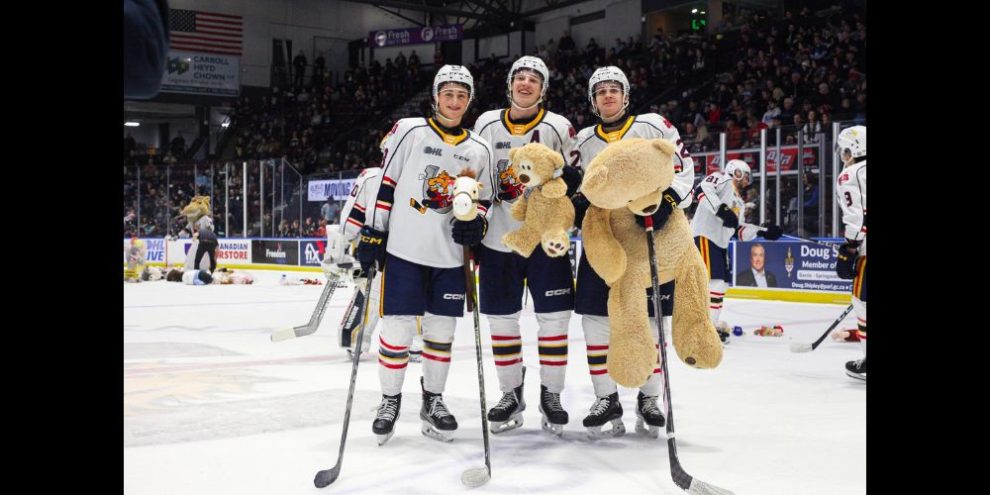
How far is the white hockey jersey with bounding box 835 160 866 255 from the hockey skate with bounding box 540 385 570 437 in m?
2.02

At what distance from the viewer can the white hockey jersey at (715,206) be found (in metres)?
5.59

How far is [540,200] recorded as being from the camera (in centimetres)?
293

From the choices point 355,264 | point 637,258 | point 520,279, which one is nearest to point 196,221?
point 355,264

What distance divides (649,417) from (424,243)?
0.99 meters

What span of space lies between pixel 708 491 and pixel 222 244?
49.5 feet

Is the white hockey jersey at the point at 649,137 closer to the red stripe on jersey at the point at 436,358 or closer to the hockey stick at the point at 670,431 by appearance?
the hockey stick at the point at 670,431

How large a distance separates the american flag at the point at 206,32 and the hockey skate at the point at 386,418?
1925 centimetres

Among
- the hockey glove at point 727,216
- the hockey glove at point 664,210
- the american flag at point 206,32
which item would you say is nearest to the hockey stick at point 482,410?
the hockey glove at point 664,210

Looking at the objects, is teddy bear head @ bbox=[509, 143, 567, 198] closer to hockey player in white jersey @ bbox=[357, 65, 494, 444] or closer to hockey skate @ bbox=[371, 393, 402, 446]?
hockey player in white jersey @ bbox=[357, 65, 494, 444]

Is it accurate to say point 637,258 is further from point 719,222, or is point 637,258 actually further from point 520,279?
point 719,222

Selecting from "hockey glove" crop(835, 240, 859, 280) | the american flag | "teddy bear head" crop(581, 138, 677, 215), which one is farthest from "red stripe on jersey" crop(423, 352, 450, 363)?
the american flag

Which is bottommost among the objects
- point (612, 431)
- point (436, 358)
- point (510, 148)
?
point (612, 431)
